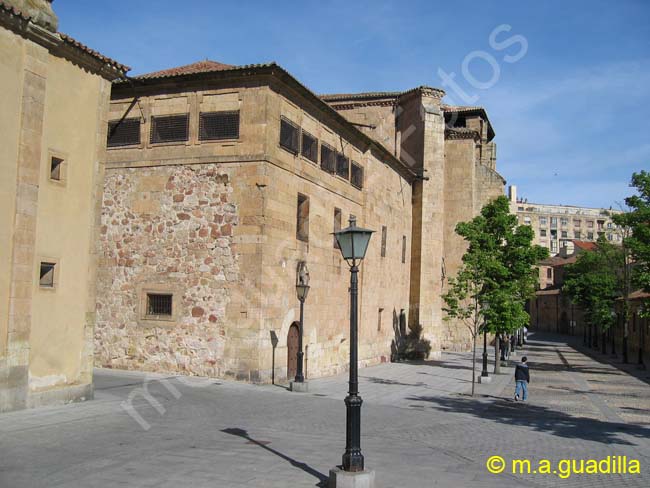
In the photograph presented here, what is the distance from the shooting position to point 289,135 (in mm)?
20766

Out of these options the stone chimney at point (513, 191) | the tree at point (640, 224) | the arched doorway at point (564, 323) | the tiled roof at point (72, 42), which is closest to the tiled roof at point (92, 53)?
the tiled roof at point (72, 42)

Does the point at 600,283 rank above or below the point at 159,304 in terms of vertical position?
above

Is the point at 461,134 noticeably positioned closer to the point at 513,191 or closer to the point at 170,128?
the point at 170,128

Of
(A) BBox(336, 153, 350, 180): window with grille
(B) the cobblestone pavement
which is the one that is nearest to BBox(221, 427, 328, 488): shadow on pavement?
(B) the cobblestone pavement

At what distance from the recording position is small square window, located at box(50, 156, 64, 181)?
13.7m

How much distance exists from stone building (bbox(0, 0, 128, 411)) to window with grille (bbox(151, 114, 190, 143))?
485 centimetres

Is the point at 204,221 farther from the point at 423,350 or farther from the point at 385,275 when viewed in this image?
the point at 423,350

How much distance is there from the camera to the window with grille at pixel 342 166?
81.8 feet

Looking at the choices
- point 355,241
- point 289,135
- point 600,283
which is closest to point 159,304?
point 289,135

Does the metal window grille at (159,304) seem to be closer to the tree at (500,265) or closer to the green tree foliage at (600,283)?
the tree at (500,265)

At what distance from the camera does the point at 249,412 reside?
14.5m

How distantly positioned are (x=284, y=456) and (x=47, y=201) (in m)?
7.23

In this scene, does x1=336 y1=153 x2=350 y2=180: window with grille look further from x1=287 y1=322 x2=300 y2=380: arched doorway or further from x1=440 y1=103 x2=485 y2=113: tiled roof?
x1=440 y1=103 x2=485 y2=113: tiled roof

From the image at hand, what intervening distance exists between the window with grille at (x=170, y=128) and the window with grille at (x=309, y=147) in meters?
3.90
